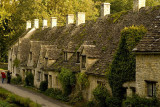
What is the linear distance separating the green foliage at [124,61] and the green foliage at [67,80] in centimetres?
741

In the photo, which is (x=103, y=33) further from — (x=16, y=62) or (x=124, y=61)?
(x=16, y=62)

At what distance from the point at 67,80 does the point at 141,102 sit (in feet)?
39.6

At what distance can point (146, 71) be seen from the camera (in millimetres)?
16578

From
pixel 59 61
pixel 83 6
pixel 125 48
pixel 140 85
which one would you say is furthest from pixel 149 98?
pixel 83 6

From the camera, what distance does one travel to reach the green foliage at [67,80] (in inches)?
1085

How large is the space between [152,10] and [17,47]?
90.8 ft

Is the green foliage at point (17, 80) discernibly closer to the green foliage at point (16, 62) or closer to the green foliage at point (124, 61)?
the green foliage at point (16, 62)

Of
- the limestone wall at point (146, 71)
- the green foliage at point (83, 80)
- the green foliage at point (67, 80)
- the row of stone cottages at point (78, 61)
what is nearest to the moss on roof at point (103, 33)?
the row of stone cottages at point (78, 61)

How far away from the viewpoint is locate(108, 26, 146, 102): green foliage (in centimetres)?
1914

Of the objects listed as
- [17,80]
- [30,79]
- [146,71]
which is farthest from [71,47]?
[146,71]

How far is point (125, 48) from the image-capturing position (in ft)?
64.3

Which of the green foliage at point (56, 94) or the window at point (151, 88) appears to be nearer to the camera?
the window at point (151, 88)

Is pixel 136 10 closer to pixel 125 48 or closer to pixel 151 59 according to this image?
pixel 125 48

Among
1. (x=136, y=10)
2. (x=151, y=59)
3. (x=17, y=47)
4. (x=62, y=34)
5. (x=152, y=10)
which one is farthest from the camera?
(x=17, y=47)
